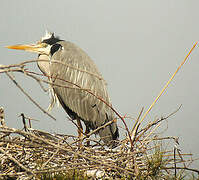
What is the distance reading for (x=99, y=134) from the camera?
2.48 metres

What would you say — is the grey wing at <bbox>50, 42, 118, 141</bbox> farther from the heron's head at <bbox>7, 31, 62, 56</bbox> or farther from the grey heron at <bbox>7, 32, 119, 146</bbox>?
the heron's head at <bbox>7, 31, 62, 56</bbox>

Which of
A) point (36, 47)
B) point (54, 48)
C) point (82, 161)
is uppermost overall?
point (36, 47)

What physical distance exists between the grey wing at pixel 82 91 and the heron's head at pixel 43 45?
0.29 m

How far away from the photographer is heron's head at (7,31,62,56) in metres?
2.75

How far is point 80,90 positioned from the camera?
2.56 metres

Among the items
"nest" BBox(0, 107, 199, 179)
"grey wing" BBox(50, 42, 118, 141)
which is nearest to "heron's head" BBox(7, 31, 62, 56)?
"grey wing" BBox(50, 42, 118, 141)

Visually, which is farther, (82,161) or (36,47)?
(36,47)

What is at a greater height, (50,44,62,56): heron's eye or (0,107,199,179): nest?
(50,44,62,56): heron's eye

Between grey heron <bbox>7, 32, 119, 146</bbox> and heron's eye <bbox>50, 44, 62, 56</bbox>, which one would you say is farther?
heron's eye <bbox>50, 44, 62, 56</bbox>

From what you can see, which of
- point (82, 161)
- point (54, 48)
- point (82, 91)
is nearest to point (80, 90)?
point (82, 91)

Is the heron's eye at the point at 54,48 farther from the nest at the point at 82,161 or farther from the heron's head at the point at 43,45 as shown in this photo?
the nest at the point at 82,161

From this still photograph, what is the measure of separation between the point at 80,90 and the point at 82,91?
0.09ft

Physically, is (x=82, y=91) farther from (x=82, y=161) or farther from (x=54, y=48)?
(x=82, y=161)

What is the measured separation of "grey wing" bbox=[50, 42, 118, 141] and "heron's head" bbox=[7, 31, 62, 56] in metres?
0.29
